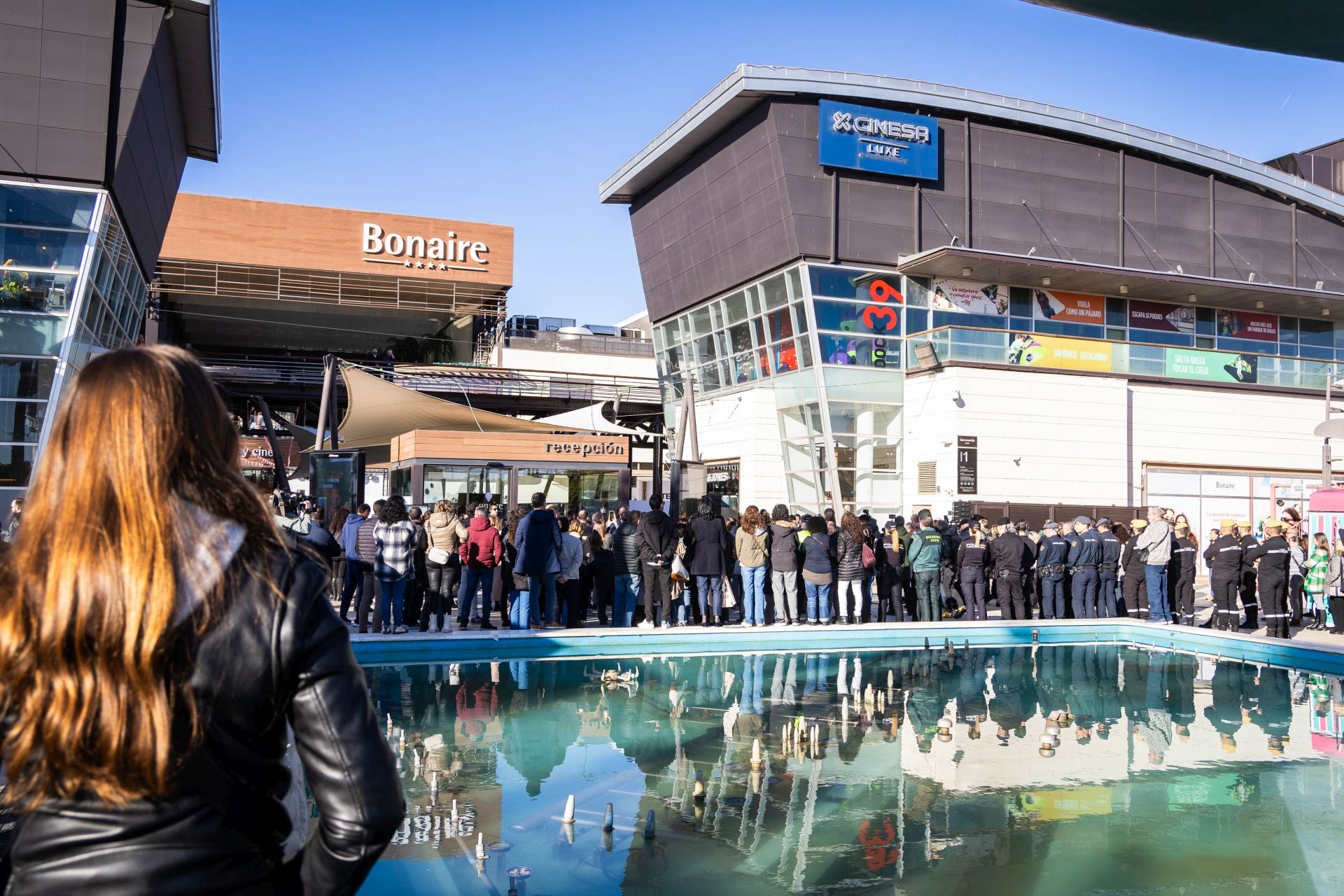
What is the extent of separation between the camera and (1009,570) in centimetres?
1435

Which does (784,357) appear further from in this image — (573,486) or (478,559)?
(478,559)

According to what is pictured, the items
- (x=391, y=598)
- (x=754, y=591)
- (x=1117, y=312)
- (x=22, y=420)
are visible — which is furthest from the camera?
(x=1117, y=312)

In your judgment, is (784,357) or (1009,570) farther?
(784,357)

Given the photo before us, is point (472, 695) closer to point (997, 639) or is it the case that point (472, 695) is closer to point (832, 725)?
point (832, 725)

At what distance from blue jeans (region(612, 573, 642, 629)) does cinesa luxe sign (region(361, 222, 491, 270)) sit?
26985 millimetres

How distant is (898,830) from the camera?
586 cm

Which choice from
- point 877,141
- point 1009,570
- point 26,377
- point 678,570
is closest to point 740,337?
point 877,141

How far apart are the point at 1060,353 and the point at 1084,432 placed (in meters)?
1.95

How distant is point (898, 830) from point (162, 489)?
5.23m

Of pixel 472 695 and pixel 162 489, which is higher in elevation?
pixel 162 489

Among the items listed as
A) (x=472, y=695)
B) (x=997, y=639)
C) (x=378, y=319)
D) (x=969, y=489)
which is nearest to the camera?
(x=472, y=695)

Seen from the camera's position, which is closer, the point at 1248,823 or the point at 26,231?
Answer: the point at 1248,823

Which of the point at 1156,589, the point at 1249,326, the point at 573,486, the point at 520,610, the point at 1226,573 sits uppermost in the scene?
the point at 1249,326

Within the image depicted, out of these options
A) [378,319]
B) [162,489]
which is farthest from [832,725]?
[378,319]
